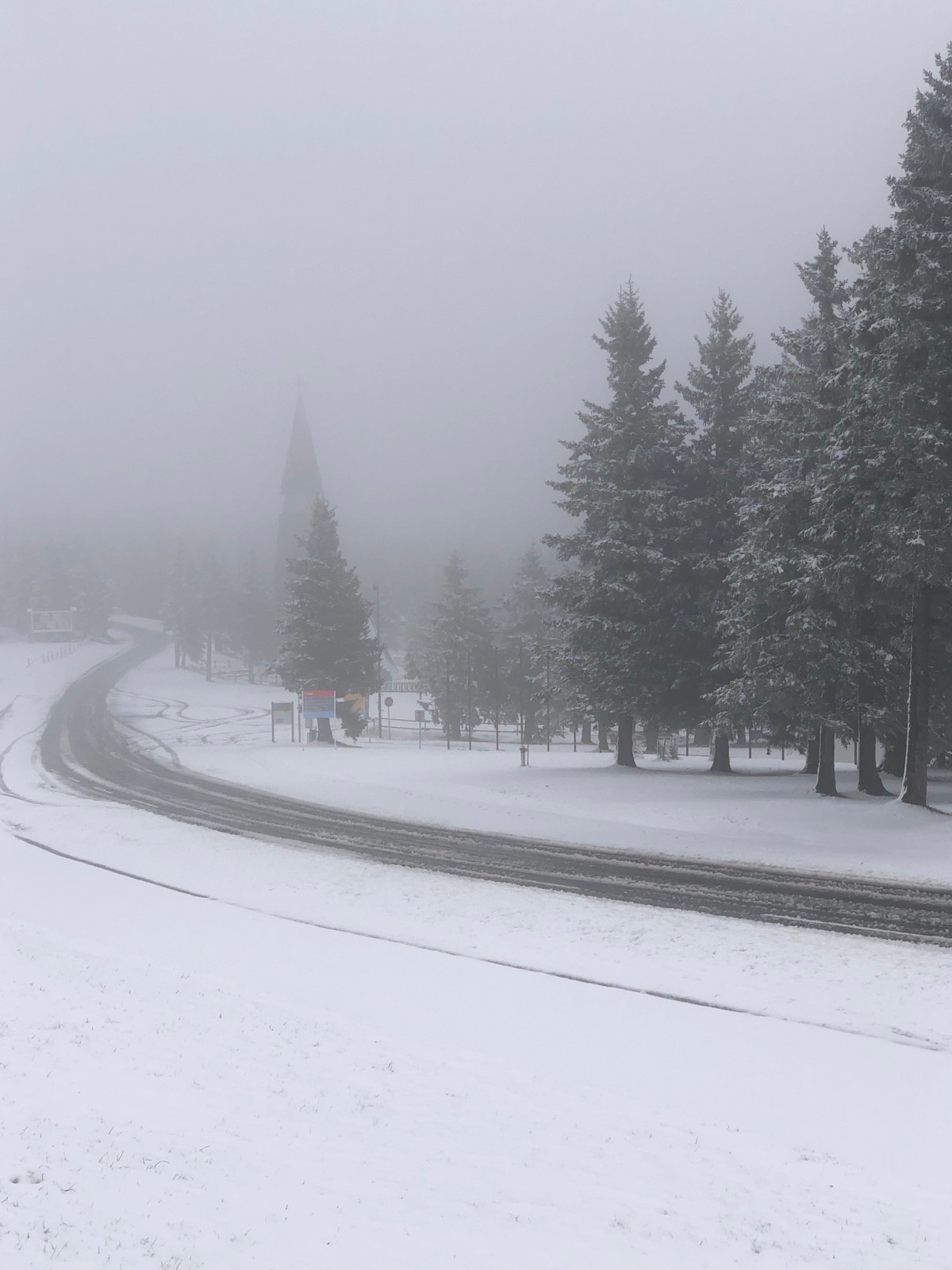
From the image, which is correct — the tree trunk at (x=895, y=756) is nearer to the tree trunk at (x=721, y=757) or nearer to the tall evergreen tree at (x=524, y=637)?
the tree trunk at (x=721, y=757)

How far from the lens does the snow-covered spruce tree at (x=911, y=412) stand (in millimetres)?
21469

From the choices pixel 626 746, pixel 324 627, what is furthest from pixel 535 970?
pixel 324 627

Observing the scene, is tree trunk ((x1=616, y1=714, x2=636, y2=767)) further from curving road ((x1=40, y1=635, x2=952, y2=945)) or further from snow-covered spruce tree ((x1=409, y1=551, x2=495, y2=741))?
snow-covered spruce tree ((x1=409, y1=551, x2=495, y2=741))

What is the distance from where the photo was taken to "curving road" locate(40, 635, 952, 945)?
55.6 feet

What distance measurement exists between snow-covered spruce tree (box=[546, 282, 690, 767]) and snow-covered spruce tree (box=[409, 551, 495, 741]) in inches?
1441

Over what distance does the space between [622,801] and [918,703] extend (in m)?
8.87

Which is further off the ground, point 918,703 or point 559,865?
point 918,703

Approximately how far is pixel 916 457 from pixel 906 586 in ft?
A: 9.86

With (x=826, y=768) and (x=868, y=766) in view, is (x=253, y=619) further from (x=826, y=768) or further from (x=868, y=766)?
(x=826, y=768)

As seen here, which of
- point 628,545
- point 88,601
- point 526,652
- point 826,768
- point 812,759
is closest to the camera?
point 826,768

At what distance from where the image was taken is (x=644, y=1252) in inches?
277

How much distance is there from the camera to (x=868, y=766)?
29.1 m

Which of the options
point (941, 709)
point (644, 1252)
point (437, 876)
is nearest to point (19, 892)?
point (437, 876)

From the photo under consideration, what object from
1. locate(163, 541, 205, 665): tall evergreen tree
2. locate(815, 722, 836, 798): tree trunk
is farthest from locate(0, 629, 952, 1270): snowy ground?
locate(163, 541, 205, 665): tall evergreen tree
